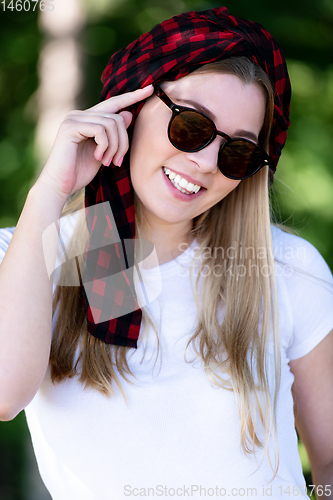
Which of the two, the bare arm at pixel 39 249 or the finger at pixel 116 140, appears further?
the finger at pixel 116 140

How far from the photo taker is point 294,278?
1714mm

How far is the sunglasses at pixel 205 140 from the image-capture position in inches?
54.6

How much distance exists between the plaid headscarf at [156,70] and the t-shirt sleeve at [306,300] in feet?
1.58

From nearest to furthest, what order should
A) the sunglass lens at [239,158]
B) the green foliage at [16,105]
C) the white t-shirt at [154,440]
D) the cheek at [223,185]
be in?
the white t-shirt at [154,440] < the sunglass lens at [239,158] < the cheek at [223,185] < the green foliage at [16,105]

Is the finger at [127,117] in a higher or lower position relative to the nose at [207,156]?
higher

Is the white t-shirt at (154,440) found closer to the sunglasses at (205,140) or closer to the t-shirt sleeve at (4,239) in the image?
the t-shirt sleeve at (4,239)

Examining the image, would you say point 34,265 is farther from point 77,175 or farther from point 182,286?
point 182,286

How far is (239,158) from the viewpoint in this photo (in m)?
1.49

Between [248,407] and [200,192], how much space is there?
77 cm

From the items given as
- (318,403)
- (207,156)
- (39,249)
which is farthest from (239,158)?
(318,403)

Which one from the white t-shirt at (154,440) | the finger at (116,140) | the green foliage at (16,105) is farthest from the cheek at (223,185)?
the green foliage at (16,105)

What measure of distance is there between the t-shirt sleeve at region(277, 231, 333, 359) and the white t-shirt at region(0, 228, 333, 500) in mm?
271

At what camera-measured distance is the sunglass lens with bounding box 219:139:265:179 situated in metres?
1.46

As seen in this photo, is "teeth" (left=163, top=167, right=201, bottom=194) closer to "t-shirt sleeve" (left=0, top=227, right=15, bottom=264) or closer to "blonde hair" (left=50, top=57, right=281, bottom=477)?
"blonde hair" (left=50, top=57, right=281, bottom=477)
